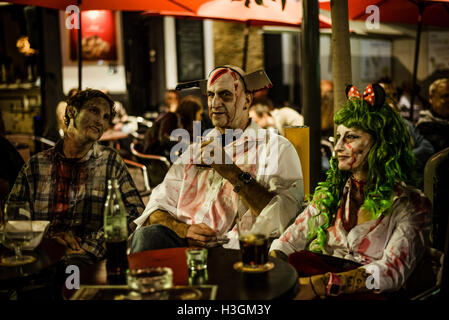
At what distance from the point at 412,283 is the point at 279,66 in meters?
10.6

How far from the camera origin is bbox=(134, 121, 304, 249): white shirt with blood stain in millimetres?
2922

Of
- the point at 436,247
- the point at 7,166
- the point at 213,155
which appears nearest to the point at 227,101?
the point at 213,155

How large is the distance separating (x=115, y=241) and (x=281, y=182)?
1.18 metres

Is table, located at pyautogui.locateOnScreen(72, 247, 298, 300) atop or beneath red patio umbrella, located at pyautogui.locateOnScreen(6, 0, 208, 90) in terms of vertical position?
beneath

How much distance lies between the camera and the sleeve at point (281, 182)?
2.86 meters

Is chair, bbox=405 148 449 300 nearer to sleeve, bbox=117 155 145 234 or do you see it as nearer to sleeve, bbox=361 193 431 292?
sleeve, bbox=361 193 431 292

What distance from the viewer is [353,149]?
2.44 meters

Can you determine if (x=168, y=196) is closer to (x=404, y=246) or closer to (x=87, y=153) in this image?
(x=87, y=153)

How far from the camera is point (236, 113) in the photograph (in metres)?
3.25

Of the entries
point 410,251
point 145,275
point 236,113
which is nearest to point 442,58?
point 236,113

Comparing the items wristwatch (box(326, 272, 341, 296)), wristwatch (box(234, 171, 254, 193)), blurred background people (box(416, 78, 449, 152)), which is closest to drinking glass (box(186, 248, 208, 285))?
wristwatch (box(326, 272, 341, 296))

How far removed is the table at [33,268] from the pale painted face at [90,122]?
0.83 metres

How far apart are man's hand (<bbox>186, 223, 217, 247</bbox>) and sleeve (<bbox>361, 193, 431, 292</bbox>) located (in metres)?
0.89
